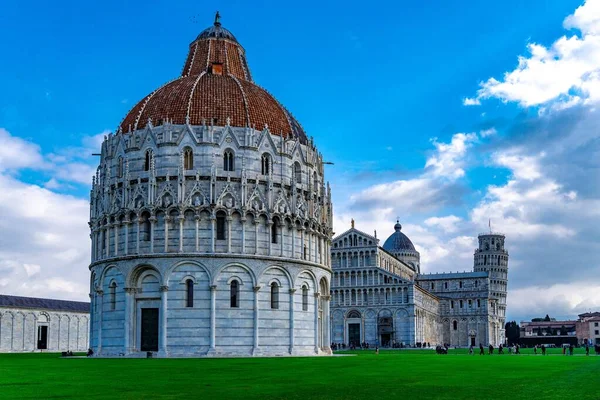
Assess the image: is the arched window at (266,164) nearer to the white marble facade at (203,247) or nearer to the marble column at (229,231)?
the white marble facade at (203,247)

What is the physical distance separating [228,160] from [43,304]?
210 feet

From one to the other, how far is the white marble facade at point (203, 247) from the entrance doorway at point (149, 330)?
154mm

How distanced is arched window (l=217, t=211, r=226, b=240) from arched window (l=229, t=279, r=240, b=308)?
3.59 meters

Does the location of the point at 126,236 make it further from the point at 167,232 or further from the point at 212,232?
the point at 212,232

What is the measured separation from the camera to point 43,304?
114 meters

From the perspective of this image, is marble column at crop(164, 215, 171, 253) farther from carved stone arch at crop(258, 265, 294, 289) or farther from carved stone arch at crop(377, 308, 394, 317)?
carved stone arch at crop(377, 308, 394, 317)

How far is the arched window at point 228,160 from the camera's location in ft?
203

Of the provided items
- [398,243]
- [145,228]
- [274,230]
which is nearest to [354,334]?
[398,243]

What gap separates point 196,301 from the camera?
58.7m

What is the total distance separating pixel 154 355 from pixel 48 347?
59915 millimetres

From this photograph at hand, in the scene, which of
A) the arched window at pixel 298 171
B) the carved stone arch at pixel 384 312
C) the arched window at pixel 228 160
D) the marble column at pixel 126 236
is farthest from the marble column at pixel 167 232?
the carved stone arch at pixel 384 312

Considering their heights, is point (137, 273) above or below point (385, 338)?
above

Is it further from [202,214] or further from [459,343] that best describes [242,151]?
[459,343]

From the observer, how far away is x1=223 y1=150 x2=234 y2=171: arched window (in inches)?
2437
